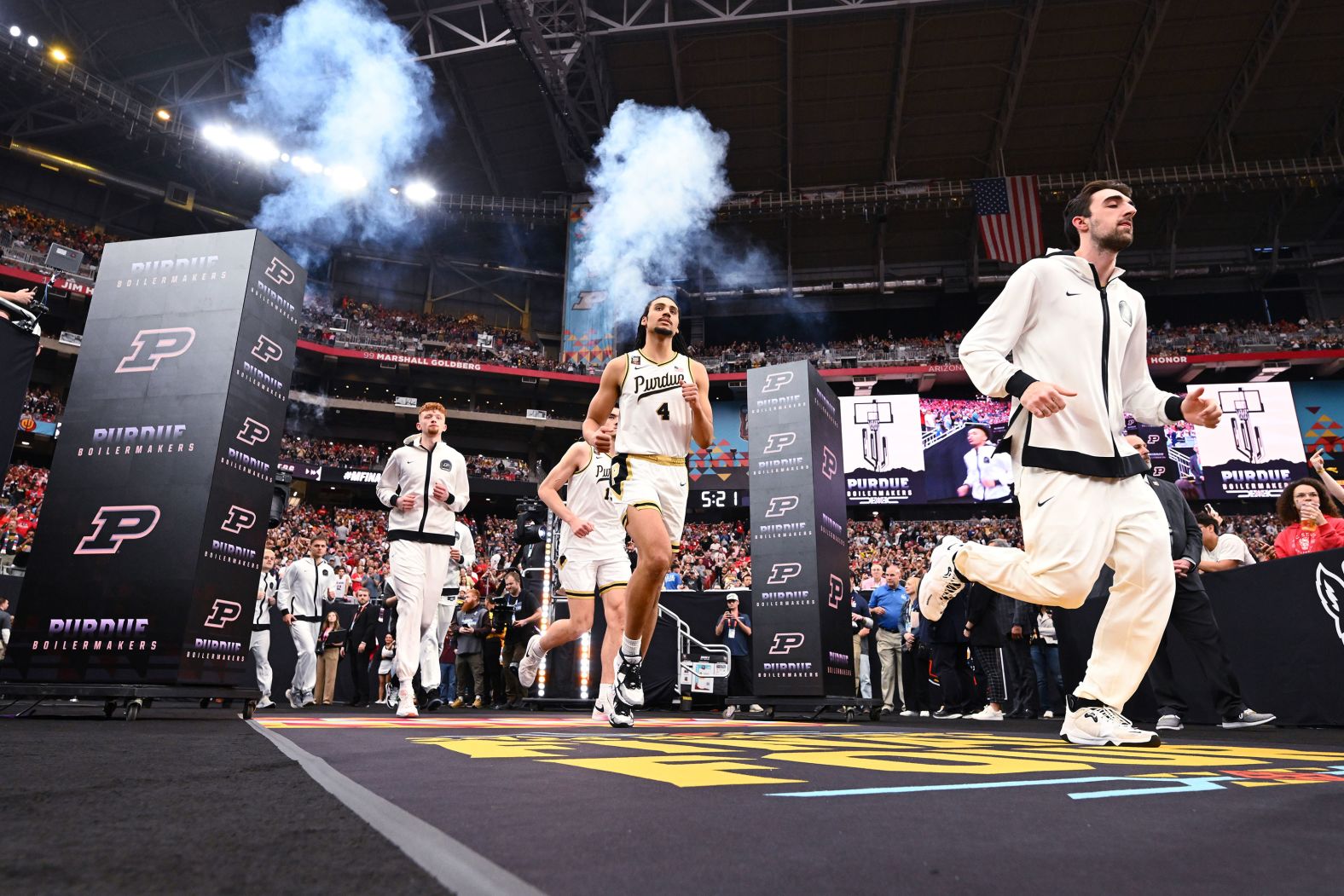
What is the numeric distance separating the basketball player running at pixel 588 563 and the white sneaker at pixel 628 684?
126 cm

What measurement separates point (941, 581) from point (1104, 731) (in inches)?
35.0

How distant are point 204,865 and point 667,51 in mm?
26715

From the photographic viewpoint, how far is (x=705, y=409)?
4.23 metres

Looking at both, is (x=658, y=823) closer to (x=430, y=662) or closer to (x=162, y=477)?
(x=162, y=477)

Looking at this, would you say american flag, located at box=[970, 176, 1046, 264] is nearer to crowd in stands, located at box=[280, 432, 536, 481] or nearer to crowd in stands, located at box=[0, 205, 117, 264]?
crowd in stands, located at box=[280, 432, 536, 481]

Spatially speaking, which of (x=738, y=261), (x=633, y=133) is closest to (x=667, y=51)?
(x=633, y=133)

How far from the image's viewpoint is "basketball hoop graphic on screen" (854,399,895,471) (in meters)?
26.8

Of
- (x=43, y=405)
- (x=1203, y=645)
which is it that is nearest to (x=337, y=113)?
(x=43, y=405)

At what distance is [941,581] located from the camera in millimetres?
3682

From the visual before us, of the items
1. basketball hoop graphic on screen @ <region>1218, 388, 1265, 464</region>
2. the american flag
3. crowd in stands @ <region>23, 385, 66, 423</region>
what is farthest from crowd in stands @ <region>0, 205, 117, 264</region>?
basketball hoop graphic on screen @ <region>1218, 388, 1265, 464</region>

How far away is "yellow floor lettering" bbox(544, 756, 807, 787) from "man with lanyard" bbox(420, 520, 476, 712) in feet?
14.1

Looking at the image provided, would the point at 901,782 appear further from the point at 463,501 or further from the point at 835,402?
the point at 835,402

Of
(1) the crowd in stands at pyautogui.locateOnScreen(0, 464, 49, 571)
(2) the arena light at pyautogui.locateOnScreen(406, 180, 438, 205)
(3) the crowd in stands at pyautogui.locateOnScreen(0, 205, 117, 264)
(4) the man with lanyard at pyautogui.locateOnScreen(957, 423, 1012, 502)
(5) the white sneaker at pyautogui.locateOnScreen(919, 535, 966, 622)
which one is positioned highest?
(2) the arena light at pyautogui.locateOnScreen(406, 180, 438, 205)

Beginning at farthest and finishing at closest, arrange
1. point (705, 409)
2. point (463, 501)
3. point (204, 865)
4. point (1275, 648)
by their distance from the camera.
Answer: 1. point (463, 501)
2. point (1275, 648)
3. point (705, 409)
4. point (204, 865)
